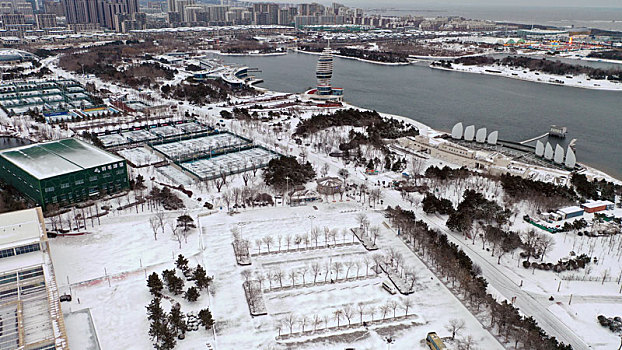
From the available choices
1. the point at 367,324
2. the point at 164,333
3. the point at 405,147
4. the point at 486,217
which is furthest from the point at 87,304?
the point at 405,147

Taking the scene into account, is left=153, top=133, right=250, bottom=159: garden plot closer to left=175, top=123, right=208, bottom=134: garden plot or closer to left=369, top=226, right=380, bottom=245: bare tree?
left=175, top=123, right=208, bottom=134: garden plot

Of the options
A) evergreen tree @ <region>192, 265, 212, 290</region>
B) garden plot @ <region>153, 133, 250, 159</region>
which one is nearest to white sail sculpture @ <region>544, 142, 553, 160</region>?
garden plot @ <region>153, 133, 250, 159</region>

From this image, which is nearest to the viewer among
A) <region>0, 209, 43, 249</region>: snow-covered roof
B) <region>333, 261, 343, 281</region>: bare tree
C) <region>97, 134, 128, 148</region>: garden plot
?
<region>0, 209, 43, 249</region>: snow-covered roof

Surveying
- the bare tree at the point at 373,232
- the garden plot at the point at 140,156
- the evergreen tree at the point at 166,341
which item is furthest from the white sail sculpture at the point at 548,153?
the evergreen tree at the point at 166,341

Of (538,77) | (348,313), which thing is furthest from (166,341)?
(538,77)

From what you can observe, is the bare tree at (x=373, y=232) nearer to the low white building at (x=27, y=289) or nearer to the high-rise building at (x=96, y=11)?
the low white building at (x=27, y=289)
